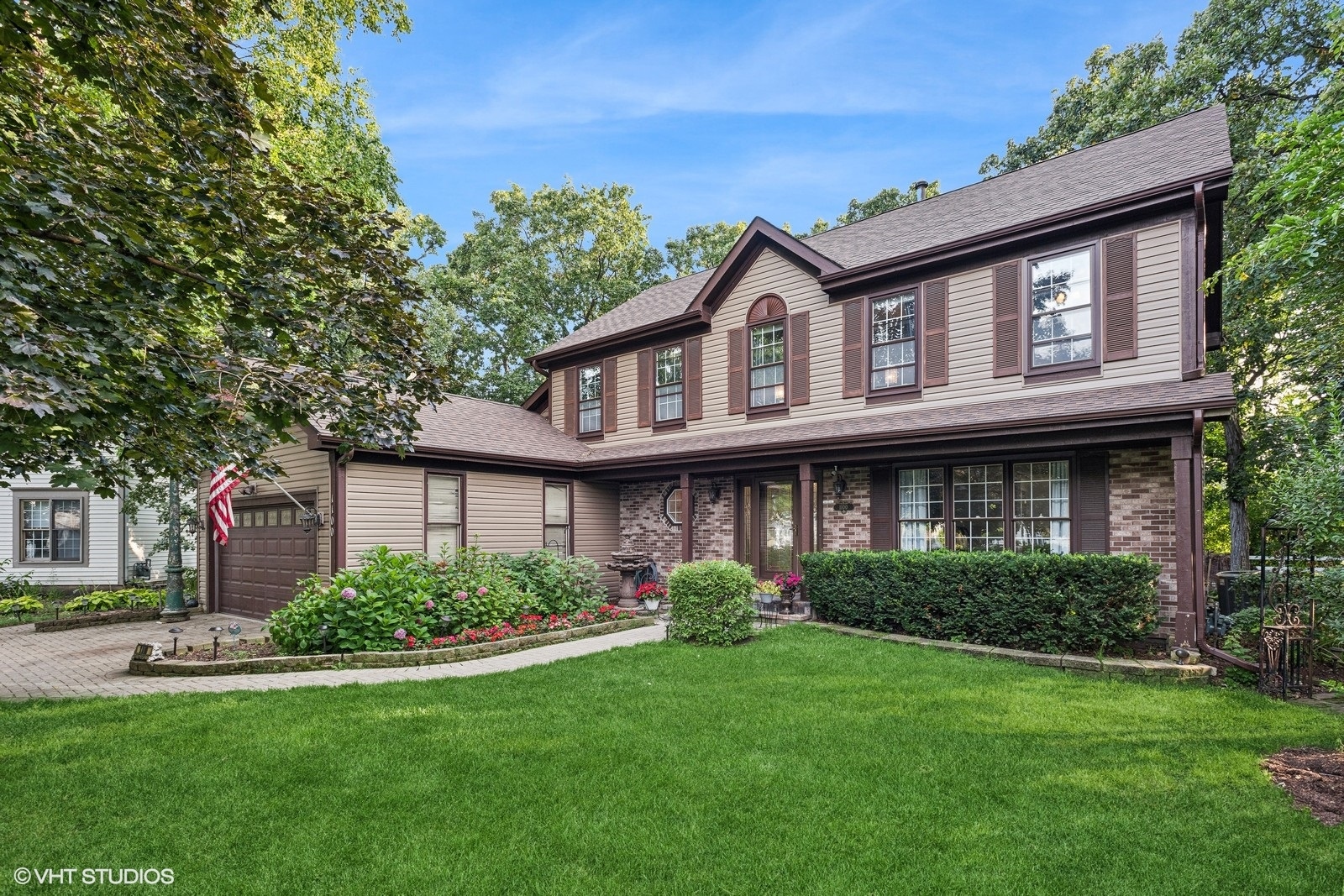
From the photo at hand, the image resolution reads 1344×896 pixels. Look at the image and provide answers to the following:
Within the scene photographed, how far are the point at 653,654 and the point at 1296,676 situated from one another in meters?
6.75

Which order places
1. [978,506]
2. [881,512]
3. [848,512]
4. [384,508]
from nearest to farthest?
[978,506]
[881,512]
[384,508]
[848,512]

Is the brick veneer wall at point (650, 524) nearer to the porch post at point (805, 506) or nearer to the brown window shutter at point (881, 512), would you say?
the porch post at point (805, 506)

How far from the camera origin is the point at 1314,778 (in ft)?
14.5

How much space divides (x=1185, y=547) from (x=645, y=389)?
402 inches

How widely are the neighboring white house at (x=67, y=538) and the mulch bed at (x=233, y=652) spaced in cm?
1076

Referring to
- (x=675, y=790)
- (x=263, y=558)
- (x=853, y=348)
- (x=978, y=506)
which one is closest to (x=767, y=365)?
(x=853, y=348)

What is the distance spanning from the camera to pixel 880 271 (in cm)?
1145

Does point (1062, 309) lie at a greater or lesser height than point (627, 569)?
greater

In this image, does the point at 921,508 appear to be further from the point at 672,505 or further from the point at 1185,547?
the point at 672,505

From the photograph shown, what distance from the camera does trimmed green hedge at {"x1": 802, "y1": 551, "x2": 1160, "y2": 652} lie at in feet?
25.7

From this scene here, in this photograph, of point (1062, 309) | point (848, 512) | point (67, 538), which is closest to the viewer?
point (1062, 309)

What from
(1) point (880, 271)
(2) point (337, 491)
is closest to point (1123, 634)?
(1) point (880, 271)

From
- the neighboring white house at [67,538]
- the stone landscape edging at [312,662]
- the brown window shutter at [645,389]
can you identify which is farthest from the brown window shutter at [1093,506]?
the neighboring white house at [67,538]

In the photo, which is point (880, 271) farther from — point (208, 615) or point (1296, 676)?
point (208, 615)
